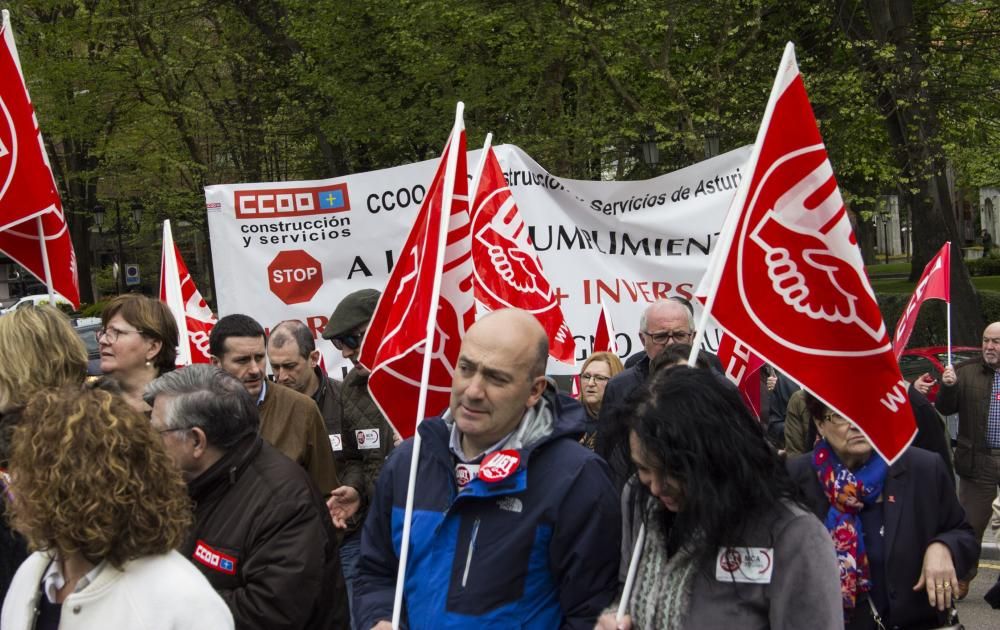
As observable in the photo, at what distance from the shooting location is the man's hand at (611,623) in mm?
3078

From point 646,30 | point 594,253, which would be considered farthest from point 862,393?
point 646,30

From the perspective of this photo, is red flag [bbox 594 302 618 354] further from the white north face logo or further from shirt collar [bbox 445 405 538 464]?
the white north face logo

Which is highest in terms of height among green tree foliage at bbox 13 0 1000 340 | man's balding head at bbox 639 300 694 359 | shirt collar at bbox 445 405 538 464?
green tree foliage at bbox 13 0 1000 340

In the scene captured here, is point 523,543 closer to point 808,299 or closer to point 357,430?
point 808,299

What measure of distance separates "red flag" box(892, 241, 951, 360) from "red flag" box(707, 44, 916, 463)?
5.14 meters

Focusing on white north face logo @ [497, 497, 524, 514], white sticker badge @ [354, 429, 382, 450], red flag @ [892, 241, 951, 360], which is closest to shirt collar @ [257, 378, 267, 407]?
white sticker badge @ [354, 429, 382, 450]

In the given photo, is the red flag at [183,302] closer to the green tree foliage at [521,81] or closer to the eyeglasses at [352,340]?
the eyeglasses at [352,340]

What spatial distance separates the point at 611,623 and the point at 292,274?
5950mm

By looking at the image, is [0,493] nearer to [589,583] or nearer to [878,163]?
[589,583]

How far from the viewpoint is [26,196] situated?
19.6 feet

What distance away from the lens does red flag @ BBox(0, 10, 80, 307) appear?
19.5 feet

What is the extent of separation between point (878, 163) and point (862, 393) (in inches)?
710

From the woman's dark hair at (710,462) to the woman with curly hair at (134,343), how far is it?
260 cm

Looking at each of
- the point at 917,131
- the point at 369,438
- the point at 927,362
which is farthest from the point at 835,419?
the point at 917,131
